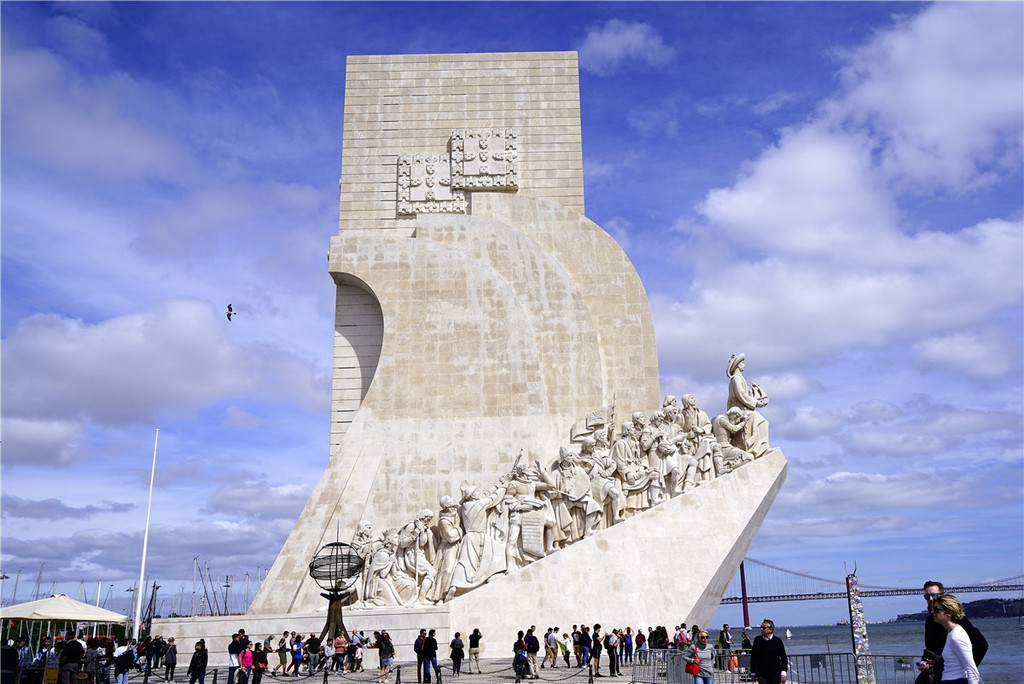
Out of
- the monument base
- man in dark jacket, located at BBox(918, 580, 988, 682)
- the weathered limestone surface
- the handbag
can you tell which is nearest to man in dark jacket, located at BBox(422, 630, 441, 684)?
the monument base

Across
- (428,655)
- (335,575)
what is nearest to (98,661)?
(335,575)

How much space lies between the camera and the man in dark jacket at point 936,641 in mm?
3848

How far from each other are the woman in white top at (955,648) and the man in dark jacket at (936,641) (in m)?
0.13

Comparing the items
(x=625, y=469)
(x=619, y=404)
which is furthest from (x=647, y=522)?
(x=619, y=404)

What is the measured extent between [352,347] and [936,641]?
50.2 feet

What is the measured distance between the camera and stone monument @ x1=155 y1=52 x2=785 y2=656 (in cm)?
1359

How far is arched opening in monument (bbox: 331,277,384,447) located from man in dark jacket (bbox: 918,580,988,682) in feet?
47.0

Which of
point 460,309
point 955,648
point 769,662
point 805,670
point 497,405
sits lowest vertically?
point 805,670

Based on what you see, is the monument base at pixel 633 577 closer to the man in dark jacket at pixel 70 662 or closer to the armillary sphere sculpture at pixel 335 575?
the armillary sphere sculpture at pixel 335 575

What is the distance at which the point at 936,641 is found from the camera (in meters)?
4.03

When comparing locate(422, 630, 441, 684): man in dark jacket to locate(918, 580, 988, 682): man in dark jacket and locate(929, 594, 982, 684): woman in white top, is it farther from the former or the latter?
locate(929, 594, 982, 684): woman in white top

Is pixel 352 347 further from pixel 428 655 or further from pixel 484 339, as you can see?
pixel 428 655

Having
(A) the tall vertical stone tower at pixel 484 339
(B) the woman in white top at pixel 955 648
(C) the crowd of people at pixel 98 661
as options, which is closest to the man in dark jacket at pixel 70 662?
(C) the crowd of people at pixel 98 661

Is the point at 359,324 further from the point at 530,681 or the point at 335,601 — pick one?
the point at 530,681
